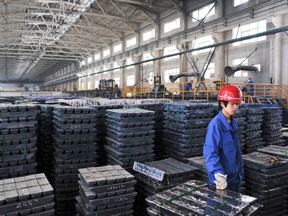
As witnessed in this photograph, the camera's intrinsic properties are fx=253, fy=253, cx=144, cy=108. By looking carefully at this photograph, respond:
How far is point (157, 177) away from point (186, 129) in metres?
2.16

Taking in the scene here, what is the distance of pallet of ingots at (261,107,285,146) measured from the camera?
847cm

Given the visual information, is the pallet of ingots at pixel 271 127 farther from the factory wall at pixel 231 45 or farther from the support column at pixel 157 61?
the support column at pixel 157 61

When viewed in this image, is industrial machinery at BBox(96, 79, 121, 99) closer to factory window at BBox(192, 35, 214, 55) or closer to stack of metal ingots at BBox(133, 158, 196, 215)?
factory window at BBox(192, 35, 214, 55)

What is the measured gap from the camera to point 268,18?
44.2ft

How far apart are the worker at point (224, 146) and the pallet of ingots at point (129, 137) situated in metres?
2.53

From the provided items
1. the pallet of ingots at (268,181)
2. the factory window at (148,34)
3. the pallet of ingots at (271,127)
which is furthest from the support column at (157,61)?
the pallet of ingots at (268,181)

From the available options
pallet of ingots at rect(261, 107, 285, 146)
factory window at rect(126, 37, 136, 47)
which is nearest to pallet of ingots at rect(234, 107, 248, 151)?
pallet of ingots at rect(261, 107, 285, 146)

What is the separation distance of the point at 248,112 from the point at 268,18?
8.25 metres

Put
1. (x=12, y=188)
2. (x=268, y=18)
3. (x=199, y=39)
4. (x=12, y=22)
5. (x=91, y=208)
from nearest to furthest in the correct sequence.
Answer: (x=12, y=188)
(x=91, y=208)
(x=268, y=18)
(x=199, y=39)
(x=12, y=22)

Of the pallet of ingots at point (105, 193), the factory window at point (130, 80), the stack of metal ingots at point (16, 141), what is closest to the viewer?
the pallet of ingots at point (105, 193)

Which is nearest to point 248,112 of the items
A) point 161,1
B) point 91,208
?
point 91,208

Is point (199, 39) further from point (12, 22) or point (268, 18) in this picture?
point (12, 22)

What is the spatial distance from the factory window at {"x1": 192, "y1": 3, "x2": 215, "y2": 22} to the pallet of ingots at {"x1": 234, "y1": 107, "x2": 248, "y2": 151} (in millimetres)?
11901

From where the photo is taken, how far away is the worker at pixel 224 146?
3.31 metres
